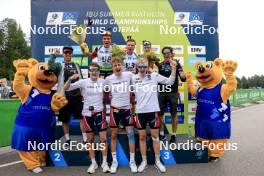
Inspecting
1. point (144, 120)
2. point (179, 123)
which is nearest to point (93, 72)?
point (144, 120)

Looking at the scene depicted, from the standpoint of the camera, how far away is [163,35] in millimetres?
8742

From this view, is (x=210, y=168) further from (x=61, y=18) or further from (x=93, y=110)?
(x=61, y=18)

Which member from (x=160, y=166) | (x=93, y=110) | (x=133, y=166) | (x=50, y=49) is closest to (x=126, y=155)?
(x=133, y=166)

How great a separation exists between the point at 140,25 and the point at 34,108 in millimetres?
3558

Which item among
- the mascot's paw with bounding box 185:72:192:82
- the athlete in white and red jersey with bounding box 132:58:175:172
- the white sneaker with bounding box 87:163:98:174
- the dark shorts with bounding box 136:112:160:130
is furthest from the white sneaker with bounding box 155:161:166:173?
the mascot's paw with bounding box 185:72:192:82

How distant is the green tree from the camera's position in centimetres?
5666

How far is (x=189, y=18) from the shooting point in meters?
8.73

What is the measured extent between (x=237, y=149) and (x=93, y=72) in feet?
14.1

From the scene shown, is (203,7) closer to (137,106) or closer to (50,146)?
(137,106)

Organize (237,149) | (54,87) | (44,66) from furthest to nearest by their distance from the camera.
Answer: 1. (237,149)
2. (54,87)
3. (44,66)

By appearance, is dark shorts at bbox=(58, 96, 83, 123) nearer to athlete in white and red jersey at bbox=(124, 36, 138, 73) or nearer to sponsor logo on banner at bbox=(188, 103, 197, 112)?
athlete in white and red jersey at bbox=(124, 36, 138, 73)

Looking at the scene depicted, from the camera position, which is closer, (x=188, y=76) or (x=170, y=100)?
(x=170, y=100)

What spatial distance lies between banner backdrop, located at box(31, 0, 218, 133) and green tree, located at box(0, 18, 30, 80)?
48789 mm

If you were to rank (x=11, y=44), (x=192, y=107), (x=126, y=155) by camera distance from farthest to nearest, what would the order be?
(x=11, y=44)
(x=192, y=107)
(x=126, y=155)
